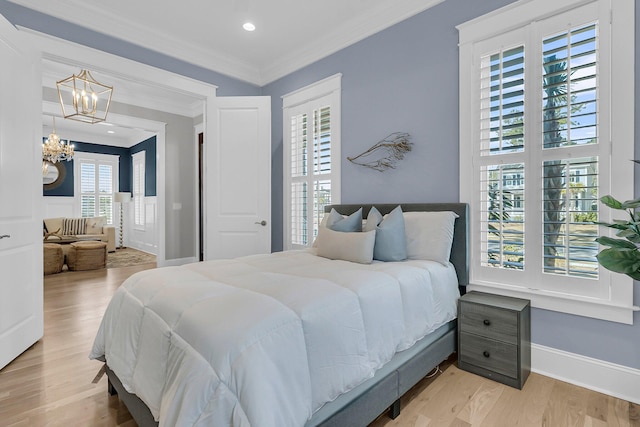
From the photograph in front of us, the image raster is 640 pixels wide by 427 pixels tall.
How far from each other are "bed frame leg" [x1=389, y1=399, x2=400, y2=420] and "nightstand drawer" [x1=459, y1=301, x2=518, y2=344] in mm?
775

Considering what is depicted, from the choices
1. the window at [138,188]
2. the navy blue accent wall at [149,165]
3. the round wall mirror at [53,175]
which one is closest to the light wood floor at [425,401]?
the navy blue accent wall at [149,165]

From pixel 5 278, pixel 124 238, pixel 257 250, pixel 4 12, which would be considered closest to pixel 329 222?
pixel 257 250

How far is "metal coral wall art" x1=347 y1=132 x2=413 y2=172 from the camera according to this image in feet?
9.53

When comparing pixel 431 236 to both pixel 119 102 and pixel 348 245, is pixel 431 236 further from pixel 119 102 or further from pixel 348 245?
pixel 119 102

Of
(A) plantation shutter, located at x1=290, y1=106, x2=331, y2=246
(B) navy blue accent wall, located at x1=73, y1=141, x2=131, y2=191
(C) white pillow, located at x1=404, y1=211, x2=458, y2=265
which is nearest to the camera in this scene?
(C) white pillow, located at x1=404, y1=211, x2=458, y2=265

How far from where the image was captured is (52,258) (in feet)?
17.7

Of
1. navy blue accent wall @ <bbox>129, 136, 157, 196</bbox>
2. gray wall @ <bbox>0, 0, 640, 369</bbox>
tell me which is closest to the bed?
gray wall @ <bbox>0, 0, 640, 369</bbox>

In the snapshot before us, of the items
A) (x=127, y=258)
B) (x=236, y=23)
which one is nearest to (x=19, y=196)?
(x=236, y=23)

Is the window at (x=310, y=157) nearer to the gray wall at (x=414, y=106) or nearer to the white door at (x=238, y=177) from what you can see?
the gray wall at (x=414, y=106)

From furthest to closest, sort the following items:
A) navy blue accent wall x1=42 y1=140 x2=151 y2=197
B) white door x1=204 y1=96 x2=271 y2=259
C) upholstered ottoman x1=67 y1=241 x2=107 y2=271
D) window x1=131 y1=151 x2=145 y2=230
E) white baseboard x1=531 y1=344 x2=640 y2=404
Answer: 1. window x1=131 y1=151 x2=145 y2=230
2. navy blue accent wall x1=42 y1=140 x2=151 y2=197
3. upholstered ottoman x1=67 y1=241 x2=107 y2=271
4. white door x1=204 y1=96 x2=271 y2=259
5. white baseboard x1=531 y1=344 x2=640 y2=404

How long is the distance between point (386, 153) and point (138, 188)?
24.5 feet

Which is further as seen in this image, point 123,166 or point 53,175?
point 123,166

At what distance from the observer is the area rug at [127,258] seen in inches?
252

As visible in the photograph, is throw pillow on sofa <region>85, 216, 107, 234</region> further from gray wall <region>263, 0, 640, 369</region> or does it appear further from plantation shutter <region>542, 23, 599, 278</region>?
plantation shutter <region>542, 23, 599, 278</region>
